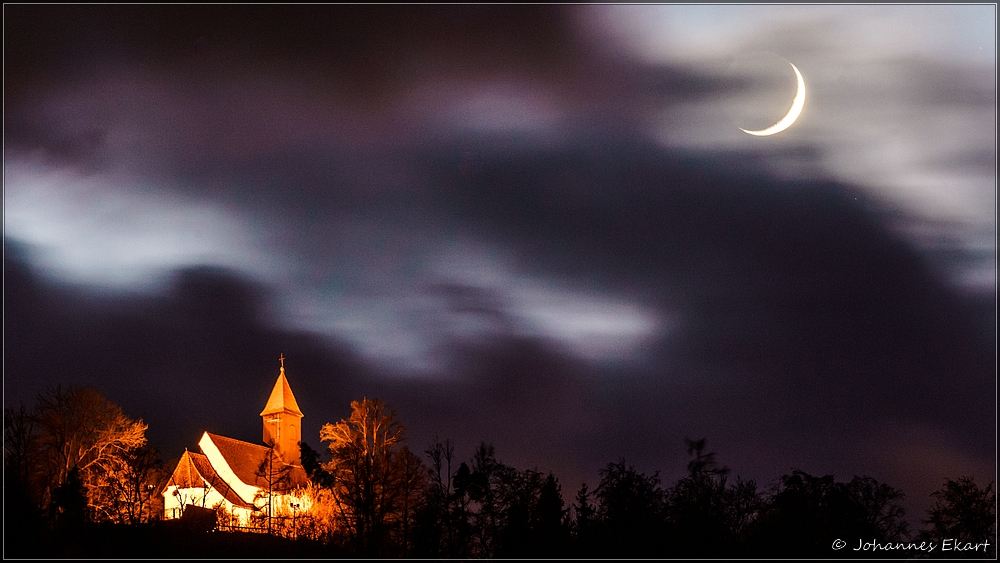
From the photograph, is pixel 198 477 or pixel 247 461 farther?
pixel 247 461

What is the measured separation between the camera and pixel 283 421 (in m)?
101

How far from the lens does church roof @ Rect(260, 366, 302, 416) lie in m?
102

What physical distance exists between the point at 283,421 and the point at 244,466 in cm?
594

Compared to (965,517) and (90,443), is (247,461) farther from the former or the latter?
(965,517)

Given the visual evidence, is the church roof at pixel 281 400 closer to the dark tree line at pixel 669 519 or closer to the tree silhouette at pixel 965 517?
the dark tree line at pixel 669 519

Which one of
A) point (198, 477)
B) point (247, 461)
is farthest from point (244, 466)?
point (198, 477)

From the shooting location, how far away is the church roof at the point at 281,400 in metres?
102

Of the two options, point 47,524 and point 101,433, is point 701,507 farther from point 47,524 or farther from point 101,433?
point 101,433

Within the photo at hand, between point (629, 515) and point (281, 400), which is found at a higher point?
point (281, 400)

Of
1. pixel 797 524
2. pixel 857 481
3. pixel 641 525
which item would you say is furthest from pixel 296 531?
pixel 857 481

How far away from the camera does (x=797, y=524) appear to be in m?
50.0

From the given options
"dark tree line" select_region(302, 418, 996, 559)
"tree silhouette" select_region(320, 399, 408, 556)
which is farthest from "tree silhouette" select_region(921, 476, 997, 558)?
"tree silhouette" select_region(320, 399, 408, 556)
